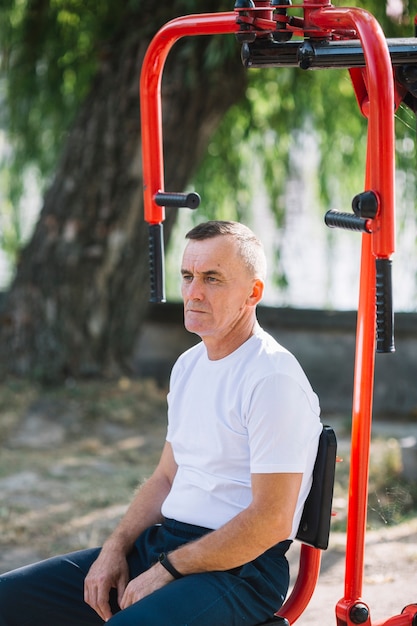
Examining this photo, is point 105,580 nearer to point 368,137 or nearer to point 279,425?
point 279,425

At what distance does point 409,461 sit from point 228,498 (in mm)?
2234

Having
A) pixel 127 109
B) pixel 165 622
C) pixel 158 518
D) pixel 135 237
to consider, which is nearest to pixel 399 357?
pixel 135 237

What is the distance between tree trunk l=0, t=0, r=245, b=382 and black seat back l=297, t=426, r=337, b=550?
3678 millimetres

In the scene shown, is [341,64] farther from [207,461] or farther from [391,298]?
[207,461]

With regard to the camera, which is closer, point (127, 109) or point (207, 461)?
point (207, 461)

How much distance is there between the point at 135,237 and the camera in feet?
18.4

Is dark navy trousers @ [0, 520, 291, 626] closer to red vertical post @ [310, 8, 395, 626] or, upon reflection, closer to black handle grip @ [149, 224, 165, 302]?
red vertical post @ [310, 8, 395, 626]

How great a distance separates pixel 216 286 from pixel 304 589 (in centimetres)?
68

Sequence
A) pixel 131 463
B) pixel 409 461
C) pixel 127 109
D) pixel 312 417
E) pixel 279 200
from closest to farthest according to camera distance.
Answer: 1. pixel 312 417
2. pixel 409 461
3. pixel 131 463
4. pixel 127 109
5. pixel 279 200

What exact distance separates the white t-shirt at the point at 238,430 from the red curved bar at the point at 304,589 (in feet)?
0.46

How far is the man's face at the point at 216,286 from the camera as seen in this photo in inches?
80.8

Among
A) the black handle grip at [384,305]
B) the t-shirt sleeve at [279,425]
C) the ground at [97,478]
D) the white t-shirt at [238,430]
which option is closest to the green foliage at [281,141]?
the ground at [97,478]

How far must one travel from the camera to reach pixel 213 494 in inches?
79.8

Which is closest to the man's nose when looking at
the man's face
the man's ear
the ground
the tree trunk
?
the man's face
